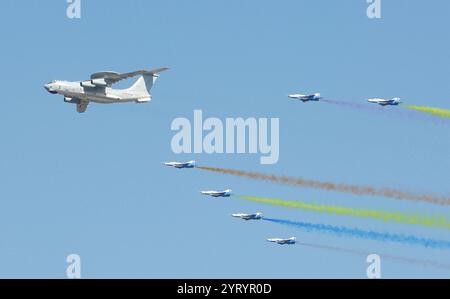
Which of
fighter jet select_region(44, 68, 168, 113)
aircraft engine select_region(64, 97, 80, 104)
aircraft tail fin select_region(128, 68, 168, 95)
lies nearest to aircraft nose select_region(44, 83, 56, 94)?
fighter jet select_region(44, 68, 168, 113)

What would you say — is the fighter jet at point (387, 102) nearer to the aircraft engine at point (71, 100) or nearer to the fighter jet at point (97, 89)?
the fighter jet at point (97, 89)

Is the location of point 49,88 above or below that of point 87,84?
below

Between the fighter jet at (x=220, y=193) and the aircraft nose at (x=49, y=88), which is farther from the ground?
the aircraft nose at (x=49, y=88)

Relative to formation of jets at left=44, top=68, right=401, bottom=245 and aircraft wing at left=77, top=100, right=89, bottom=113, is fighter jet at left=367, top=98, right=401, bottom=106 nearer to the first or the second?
formation of jets at left=44, top=68, right=401, bottom=245

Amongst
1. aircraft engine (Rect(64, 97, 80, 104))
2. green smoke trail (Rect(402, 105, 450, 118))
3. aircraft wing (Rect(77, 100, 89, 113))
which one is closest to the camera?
green smoke trail (Rect(402, 105, 450, 118))

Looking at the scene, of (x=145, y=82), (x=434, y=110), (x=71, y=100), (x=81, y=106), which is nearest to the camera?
(x=434, y=110)

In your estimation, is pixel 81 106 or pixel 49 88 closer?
pixel 49 88

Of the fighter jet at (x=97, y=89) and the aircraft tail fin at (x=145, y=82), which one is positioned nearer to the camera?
the fighter jet at (x=97, y=89)

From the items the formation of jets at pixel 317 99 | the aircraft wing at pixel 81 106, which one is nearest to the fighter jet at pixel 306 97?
the formation of jets at pixel 317 99

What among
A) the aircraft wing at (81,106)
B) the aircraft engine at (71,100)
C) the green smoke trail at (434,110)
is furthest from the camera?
the aircraft wing at (81,106)

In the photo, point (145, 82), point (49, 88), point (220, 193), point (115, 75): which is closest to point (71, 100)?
point (49, 88)

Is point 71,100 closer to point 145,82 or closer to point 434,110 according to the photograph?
point 145,82
